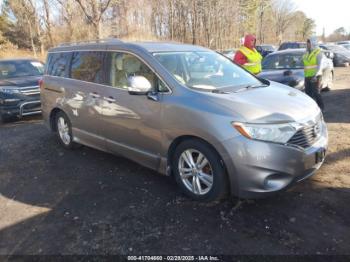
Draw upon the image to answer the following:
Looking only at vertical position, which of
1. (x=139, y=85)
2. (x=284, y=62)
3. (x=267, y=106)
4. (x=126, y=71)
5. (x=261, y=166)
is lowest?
(x=261, y=166)

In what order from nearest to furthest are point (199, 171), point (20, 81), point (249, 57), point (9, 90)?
1. point (199, 171)
2. point (249, 57)
3. point (9, 90)
4. point (20, 81)

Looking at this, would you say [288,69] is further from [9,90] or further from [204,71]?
[9,90]

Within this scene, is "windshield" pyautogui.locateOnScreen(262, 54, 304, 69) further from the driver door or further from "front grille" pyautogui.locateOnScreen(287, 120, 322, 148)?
the driver door

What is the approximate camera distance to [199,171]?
13.2 ft

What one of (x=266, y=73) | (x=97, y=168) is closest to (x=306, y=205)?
(x=97, y=168)

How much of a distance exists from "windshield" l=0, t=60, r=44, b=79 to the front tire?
777cm

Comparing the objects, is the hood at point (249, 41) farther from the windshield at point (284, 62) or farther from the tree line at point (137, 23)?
the tree line at point (137, 23)

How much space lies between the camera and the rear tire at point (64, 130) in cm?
621

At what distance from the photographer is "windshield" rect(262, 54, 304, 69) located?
10.1m

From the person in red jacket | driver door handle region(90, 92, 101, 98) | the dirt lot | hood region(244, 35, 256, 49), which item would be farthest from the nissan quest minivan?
hood region(244, 35, 256, 49)

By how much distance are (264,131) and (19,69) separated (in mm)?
8994

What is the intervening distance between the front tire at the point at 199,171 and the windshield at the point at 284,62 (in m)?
7.08

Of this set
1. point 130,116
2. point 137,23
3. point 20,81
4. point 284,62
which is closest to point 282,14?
point 137,23

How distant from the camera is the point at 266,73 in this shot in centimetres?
983
